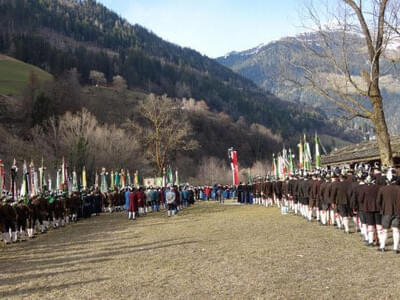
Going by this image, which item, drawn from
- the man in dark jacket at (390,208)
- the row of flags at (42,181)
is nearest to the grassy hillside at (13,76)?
the row of flags at (42,181)

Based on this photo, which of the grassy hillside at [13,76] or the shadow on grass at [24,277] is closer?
the shadow on grass at [24,277]

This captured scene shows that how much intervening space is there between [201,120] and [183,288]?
11010cm

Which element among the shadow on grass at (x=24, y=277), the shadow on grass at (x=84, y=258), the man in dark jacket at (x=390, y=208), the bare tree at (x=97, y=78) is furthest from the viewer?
the bare tree at (x=97, y=78)

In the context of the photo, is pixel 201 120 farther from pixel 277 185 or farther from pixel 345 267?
pixel 345 267

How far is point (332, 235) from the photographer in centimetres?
1444

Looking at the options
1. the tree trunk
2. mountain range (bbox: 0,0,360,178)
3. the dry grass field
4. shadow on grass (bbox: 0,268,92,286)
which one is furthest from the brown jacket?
mountain range (bbox: 0,0,360,178)

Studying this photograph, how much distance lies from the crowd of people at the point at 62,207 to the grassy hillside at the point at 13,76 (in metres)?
55.1

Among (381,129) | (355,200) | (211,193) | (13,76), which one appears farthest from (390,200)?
(13,76)

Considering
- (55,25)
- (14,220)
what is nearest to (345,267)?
(14,220)

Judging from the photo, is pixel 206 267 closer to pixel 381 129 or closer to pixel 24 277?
pixel 24 277

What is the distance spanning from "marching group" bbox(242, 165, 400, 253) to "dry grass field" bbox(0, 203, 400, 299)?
2.18 ft

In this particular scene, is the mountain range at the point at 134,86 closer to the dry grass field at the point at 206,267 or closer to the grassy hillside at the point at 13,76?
the grassy hillside at the point at 13,76

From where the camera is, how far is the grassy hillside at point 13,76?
274 feet

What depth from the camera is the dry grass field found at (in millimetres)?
7898
